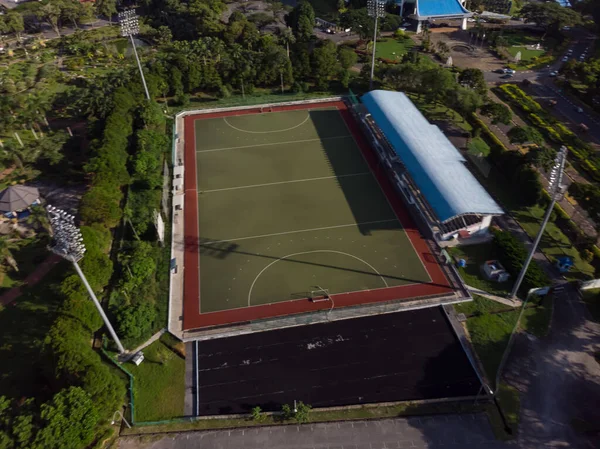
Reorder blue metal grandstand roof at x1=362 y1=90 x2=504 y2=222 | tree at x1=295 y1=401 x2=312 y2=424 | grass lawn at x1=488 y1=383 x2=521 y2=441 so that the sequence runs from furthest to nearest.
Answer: blue metal grandstand roof at x1=362 y1=90 x2=504 y2=222 < tree at x1=295 y1=401 x2=312 y2=424 < grass lawn at x1=488 y1=383 x2=521 y2=441

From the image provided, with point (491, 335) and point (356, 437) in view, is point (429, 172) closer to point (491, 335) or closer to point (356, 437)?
point (491, 335)

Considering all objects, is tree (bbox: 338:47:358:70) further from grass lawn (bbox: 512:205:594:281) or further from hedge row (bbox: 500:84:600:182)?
grass lawn (bbox: 512:205:594:281)

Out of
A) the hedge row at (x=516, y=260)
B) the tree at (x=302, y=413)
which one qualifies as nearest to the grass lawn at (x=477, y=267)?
the hedge row at (x=516, y=260)

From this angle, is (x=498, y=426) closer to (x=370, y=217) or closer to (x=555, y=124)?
(x=370, y=217)

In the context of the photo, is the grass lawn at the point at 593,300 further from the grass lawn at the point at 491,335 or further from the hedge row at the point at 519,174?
the hedge row at the point at 519,174

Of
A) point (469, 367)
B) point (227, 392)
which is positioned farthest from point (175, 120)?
point (469, 367)

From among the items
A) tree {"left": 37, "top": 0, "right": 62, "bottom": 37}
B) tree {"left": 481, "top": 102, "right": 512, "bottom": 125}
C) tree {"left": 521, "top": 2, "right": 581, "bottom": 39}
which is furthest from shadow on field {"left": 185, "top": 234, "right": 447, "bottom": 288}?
tree {"left": 37, "top": 0, "right": 62, "bottom": 37}
